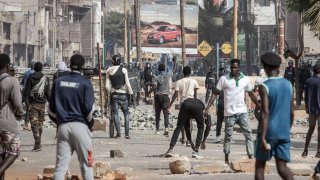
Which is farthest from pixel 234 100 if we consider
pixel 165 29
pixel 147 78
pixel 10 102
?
pixel 165 29

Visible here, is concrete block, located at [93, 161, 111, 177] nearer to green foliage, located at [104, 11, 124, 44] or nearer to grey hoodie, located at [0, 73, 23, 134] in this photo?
grey hoodie, located at [0, 73, 23, 134]

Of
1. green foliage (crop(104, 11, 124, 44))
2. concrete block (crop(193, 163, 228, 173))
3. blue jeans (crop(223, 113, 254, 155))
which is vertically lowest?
concrete block (crop(193, 163, 228, 173))

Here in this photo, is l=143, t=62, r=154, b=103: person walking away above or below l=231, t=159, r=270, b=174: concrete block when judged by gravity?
above

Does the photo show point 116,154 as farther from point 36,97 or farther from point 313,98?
point 313,98

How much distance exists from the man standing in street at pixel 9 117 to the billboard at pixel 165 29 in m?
75.8

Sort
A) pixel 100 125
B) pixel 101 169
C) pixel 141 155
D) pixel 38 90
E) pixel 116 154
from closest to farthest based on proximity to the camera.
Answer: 1. pixel 101 169
2. pixel 116 154
3. pixel 141 155
4. pixel 38 90
5. pixel 100 125

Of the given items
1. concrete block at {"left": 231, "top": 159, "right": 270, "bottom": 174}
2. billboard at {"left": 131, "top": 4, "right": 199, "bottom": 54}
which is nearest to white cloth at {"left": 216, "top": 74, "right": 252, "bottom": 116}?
concrete block at {"left": 231, "top": 159, "right": 270, "bottom": 174}

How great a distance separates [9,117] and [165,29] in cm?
7997

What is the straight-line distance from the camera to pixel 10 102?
11172mm

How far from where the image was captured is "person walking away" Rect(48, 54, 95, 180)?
10109 mm

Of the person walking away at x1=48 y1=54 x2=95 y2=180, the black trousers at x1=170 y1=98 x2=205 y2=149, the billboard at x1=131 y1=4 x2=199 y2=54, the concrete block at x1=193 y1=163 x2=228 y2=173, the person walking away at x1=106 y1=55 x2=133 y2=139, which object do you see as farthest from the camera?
the billboard at x1=131 y1=4 x2=199 y2=54

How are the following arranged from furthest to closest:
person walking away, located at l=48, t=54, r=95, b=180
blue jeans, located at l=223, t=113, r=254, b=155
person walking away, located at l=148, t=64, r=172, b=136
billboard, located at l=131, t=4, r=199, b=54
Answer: billboard, located at l=131, t=4, r=199, b=54, person walking away, located at l=148, t=64, r=172, b=136, blue jeans, located at l=223, t=113, r=254, b=155, person walking away, located at l=48, t=54, r=95, b=180

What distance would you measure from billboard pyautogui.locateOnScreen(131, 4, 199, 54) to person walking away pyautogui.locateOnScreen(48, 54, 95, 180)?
7660 cm

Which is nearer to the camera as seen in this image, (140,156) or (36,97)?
(140,156)
